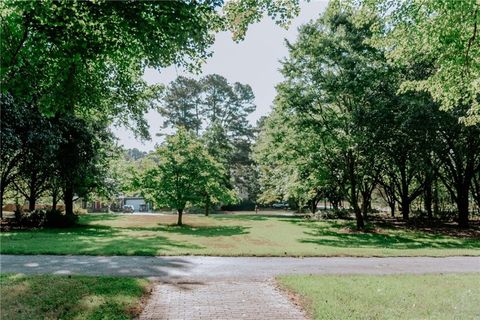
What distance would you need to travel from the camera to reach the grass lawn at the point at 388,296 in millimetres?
7648

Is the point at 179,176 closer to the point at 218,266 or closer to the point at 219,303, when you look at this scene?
the point at 218,266

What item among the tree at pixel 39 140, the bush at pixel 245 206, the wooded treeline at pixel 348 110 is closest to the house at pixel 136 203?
the bush at pixel 245 206

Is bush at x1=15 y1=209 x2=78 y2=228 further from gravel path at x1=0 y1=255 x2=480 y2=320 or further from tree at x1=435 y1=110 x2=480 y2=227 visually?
tree at x1=435 y1=110 x2=480 y2=227

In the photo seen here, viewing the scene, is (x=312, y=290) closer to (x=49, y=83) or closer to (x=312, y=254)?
(x=312, y=254)

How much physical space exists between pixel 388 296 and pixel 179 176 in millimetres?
20928

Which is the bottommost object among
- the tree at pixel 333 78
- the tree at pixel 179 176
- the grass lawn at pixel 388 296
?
the grass lawn at pixel 388 296

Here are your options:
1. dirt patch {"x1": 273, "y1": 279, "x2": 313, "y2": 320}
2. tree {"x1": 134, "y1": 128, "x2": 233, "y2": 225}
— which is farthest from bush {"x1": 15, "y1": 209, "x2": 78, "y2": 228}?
dirt patch {"x1": 273, "y1": 279, "x2": 313, "y2": 320}

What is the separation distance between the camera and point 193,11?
7.17 meters

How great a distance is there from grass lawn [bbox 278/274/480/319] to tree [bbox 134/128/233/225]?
18.1 m

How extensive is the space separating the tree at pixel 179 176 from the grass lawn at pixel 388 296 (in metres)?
18.1

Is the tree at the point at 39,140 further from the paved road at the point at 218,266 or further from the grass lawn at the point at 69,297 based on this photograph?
→ the grass lawn at the point at 69,297

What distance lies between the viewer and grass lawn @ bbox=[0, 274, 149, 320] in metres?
7.20

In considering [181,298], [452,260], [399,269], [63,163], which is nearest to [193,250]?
[181,298]

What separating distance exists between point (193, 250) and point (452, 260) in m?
9.50
